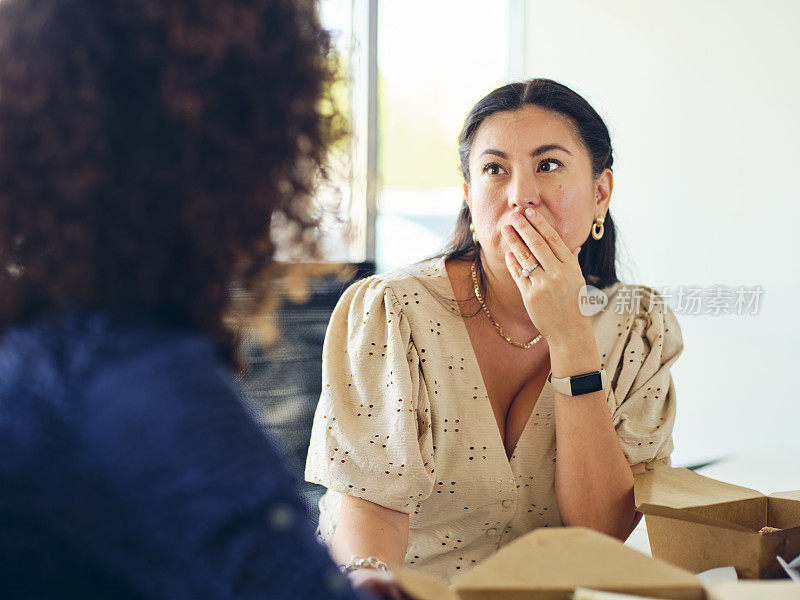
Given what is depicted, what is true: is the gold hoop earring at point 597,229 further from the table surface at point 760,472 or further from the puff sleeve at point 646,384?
the table surface at point 760,472

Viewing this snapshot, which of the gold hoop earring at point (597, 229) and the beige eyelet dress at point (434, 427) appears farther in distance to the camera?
the gold hoop earring at point (597, 229)

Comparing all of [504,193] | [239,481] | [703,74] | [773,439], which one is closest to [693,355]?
[773,439]

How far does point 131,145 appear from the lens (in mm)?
486

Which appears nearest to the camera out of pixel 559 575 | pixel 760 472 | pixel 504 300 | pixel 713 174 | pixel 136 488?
pixel 136 488

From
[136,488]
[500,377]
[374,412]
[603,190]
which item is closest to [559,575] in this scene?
[136,488]

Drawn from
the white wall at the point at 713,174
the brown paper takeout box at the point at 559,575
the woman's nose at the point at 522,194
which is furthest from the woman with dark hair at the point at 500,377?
the white wall at the point at 713,174

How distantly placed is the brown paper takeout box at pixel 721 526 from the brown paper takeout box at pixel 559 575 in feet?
0.83

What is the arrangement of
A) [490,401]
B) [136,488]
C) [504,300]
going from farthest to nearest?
[504,300]
[490,401]
[136,488]

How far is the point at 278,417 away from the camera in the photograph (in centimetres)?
134

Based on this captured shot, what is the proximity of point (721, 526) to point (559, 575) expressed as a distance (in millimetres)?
324

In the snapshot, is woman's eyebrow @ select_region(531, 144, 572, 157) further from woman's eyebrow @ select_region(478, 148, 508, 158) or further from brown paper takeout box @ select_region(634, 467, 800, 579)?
brown paper takeout box @ select_region(634, 467, 800, 579)

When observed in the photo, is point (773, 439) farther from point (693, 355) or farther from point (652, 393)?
point (652, 393)

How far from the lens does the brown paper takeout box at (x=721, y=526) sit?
793mm

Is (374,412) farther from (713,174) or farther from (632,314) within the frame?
(713,174)
